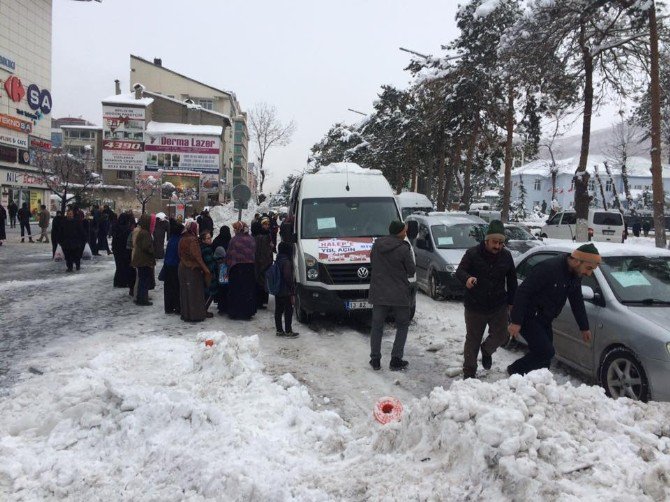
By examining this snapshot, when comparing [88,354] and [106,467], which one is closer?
[106,467]

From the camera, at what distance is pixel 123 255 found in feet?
39.0

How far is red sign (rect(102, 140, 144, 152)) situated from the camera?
54.4m

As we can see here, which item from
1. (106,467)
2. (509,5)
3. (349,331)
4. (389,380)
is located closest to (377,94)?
(509,5)

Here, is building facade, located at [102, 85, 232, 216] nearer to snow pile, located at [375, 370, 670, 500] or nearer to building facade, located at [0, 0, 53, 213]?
building facade, located at [0, 0, 53, 213]

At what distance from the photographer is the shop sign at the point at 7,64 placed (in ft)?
125

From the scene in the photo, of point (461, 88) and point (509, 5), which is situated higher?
point (509, 5)

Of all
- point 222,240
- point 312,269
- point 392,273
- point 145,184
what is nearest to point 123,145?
point 145,184

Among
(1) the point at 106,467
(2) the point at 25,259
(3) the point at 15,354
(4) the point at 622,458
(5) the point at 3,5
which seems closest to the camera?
(4) the point at 622,458

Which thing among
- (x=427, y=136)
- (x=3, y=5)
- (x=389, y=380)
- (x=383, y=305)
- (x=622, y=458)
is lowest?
(x=389, y=380)

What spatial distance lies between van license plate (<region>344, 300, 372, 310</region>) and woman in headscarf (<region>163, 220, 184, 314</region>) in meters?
3.23

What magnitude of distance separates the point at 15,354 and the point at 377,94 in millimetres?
35396

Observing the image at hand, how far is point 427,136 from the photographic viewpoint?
25266mm

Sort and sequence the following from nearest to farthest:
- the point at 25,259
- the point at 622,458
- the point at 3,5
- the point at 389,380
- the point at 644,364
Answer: the point at 622,458 < the point at 644,364 < the point at 389,380 < the point at 25,259 < the point at 3,5

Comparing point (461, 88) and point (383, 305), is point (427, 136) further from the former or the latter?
point (383, 305)
